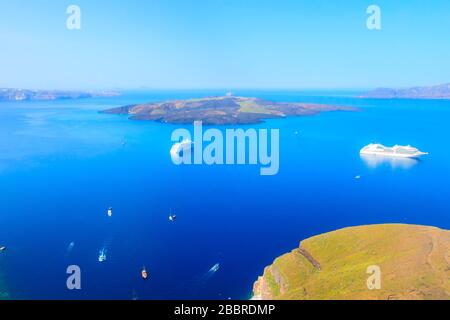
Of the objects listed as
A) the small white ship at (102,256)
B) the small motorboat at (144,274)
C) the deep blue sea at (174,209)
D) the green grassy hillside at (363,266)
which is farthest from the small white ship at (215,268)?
the small white ship at (102,256)

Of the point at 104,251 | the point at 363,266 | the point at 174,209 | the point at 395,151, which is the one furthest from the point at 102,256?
the point at 395,151

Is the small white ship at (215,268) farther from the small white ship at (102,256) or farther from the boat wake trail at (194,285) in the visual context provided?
the small white ship at (102,256)

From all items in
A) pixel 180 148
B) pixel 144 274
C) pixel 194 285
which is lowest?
pixel 194 285

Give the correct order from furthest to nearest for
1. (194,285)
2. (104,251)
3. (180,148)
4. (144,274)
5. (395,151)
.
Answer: (180,148) → (395,151) → (104,251) → (144,274) → (194,285)

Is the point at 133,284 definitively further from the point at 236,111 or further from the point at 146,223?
the point at 236,111

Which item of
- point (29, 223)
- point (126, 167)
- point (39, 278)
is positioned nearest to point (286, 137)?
point (126, 167)

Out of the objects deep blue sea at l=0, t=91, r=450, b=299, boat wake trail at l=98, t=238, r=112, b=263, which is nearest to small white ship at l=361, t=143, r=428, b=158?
deep blue sea at l=0, t=91, r=450, b=299

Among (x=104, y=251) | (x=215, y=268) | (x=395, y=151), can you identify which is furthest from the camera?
(x=395, y=151)

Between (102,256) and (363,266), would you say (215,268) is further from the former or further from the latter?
(363,266)
